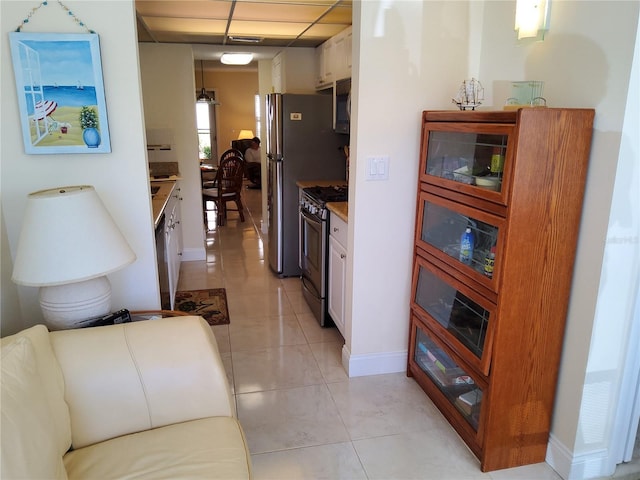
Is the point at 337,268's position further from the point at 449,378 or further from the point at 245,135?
the point at 245,135

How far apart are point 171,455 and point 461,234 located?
154 centimetres

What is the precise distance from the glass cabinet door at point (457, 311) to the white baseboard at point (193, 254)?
3.04 m

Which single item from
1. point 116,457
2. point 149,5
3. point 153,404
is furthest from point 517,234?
point 149,5

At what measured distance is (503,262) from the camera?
188cm

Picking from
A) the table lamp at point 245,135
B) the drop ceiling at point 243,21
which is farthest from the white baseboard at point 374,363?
the table lamp at point 245,135

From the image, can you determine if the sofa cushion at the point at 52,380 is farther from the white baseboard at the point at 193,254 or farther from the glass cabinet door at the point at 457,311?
the white baseboard at the point at 193,254

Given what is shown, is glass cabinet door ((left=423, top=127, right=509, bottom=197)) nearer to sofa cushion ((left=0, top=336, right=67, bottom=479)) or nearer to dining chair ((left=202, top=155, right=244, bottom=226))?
sofa cushion ((left=0, top=336, right=67, bottom=479))

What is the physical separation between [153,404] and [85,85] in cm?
137

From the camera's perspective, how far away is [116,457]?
60.1 inches

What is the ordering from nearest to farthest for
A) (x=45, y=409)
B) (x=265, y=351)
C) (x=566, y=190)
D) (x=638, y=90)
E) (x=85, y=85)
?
(x=45, y=409)
(x=638, y=90)
(x=566, y=190)
(x=85, y=85)
(x=265, y=351)

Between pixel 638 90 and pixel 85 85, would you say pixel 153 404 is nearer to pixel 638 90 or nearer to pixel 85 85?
pixel 85 85

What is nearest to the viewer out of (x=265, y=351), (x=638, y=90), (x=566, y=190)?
(x=638, y=90)

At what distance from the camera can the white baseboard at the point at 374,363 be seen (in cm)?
283

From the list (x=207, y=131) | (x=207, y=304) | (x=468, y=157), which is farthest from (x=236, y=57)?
(x=207, y=131)
